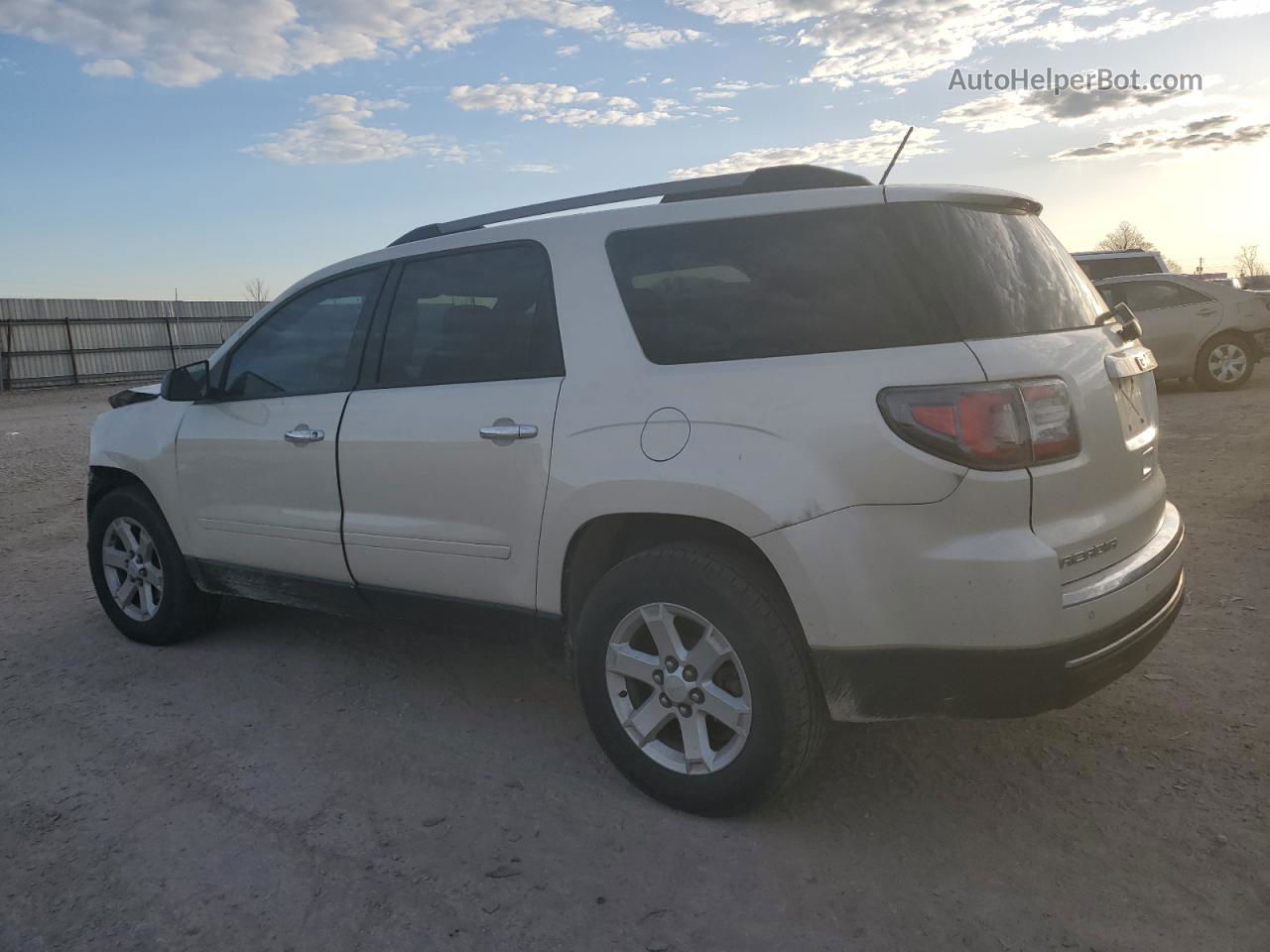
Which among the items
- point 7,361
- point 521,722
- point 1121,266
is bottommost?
point 521,722

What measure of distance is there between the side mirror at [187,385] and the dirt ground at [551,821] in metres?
1.21

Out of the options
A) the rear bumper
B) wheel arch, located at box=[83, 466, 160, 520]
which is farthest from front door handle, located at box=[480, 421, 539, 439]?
wheel arch, located at box=[83, 466, 160, 520]

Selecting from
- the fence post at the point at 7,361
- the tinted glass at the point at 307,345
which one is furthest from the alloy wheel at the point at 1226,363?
the fence post at the point at 7,361

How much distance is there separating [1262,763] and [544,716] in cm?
241

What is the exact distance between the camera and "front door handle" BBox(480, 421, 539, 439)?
330 cm

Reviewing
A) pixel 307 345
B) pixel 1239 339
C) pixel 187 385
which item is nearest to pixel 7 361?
pixel 187 385

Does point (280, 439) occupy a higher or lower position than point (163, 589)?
higher

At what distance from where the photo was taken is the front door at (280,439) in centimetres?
399

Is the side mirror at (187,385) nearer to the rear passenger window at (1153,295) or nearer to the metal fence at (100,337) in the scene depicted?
the rear passenger window at (1153,295)

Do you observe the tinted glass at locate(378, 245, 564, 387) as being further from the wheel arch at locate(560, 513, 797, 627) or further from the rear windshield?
the wheel arch at locate(560, 513, 797, 627)

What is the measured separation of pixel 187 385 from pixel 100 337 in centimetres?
2615

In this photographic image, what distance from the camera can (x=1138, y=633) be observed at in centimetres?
284

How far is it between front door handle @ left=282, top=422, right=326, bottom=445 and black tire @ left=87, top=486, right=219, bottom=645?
3.50ft

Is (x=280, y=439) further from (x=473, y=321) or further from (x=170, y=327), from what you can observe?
(x=170, y=327)
